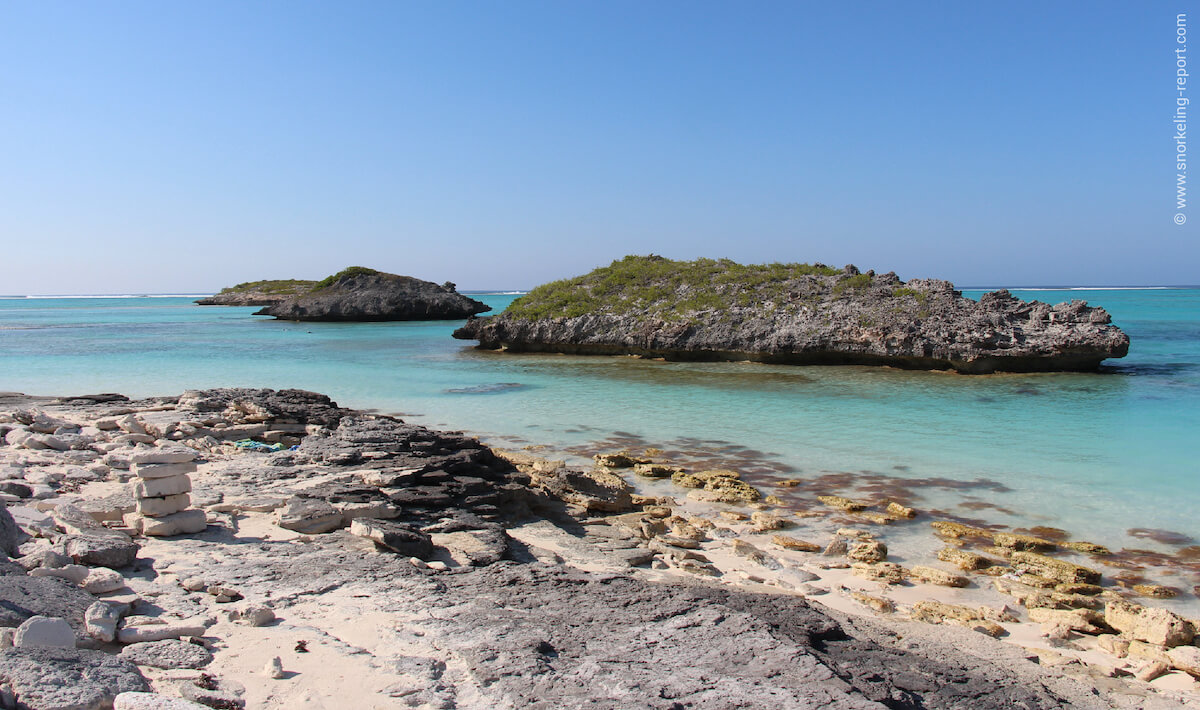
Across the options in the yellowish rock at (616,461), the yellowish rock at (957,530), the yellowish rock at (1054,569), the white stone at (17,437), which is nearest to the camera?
the yellowish rock at (1054,569)

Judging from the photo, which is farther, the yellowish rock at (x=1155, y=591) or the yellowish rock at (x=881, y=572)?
the yellowish rock at (x=881, y=572)

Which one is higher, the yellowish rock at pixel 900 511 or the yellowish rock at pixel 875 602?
the yellowish rock at pixel 900 511

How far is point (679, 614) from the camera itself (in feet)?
13.6

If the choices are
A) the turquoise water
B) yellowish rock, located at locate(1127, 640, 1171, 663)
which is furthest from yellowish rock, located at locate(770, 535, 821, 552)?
yellowish rock, located at locate(1127, 640, 1171, 663)

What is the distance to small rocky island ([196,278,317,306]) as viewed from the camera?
3416 inches

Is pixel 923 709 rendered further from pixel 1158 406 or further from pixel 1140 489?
pixel 1158 406

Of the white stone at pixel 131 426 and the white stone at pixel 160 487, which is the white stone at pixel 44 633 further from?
the white stone at pixel 131 426

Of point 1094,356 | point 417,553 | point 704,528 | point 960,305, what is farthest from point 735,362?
point 417,553

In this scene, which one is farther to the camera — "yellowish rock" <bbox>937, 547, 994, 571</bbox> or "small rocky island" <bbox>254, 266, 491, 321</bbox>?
"small rocky island" <bbox>254, 266, 491, 321</bbox>

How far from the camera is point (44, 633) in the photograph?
3.15 m

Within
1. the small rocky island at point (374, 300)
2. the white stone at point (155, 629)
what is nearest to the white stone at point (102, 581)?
the white stone at point (155, 629)

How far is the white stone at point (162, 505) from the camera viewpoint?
18.2 feet

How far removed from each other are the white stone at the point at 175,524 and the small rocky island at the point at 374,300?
5281 cm

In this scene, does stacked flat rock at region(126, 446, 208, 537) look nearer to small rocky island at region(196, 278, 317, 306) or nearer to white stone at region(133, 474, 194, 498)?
white stone at region(133, 474, 194, 498)
